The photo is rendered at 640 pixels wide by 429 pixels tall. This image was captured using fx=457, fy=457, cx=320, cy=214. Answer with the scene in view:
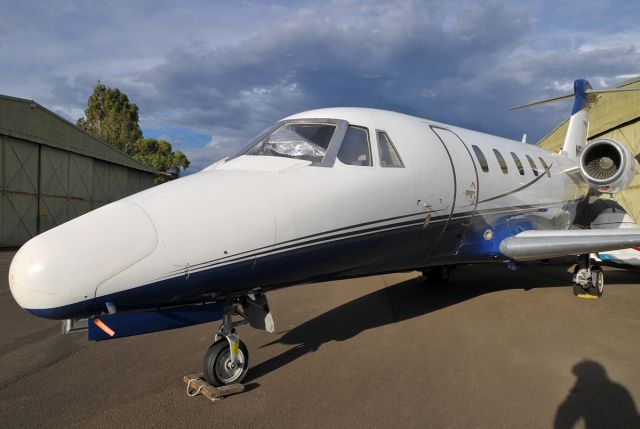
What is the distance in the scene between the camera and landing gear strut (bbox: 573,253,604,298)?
8945 millimetres

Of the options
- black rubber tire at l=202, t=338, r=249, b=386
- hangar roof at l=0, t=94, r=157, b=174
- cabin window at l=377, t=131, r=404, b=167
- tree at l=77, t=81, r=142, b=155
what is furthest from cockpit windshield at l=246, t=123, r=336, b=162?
tree at l=77, t=81, r=142, b=155

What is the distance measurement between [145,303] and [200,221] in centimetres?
75

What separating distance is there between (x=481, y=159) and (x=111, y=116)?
50.8 meters

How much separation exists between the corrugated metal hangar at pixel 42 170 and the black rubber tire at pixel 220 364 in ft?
68.6

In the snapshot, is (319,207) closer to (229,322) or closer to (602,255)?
(229,322)

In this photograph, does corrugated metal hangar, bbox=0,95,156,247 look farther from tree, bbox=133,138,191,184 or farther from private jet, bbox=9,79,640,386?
tree, bbox=133,138,191,184

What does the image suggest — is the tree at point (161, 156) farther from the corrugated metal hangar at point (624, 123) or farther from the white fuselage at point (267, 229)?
the white fuselage at point (267, 229)

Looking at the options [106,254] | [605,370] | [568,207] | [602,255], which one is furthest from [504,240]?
[602,255]

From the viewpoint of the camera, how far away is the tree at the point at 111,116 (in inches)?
1962

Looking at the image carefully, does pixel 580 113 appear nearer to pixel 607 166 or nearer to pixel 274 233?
pixel 607 166

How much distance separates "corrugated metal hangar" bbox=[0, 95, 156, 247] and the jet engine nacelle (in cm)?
2236

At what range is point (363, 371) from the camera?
4840 mm

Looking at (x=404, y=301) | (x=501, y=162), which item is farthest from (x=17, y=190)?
(x=501, y=162)

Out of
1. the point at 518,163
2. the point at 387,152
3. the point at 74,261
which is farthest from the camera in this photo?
the point at 518,163
